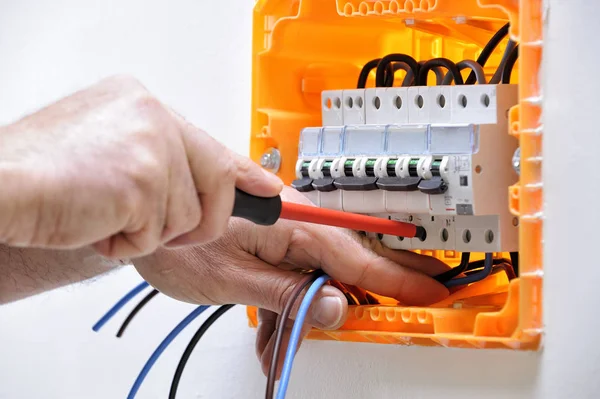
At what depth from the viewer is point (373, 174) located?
0.89 meters

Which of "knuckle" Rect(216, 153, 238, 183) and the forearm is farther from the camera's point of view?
the forearm

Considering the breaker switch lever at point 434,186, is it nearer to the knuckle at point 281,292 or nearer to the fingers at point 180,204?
the knuckle at point 281,292

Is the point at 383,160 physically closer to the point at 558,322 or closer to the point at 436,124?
the point at 436,124

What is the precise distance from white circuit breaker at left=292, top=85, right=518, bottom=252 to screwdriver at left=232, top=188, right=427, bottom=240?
0.02 metres

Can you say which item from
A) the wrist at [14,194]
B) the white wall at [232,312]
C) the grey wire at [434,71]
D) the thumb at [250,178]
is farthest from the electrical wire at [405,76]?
the wrist at [14,194]

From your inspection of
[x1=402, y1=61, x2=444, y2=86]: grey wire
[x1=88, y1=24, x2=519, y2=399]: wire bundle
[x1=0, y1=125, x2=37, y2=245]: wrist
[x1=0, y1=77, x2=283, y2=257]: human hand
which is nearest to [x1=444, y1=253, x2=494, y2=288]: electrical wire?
[x1=88, y1=24, x2=519, y2=399]: wire bundle

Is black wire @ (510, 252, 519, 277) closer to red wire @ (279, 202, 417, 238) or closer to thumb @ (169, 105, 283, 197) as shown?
red wire @ (279, 202, 417, 238)

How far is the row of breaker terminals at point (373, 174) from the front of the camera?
84cm

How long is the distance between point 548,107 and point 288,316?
1.04 feet

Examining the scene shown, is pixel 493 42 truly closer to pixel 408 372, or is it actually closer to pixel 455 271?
pixel 455 271

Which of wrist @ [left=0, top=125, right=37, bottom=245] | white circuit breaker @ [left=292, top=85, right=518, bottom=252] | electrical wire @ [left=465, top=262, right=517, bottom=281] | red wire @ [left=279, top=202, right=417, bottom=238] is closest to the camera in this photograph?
wrist @ [left=0, top=125, right=37, bottom=245]

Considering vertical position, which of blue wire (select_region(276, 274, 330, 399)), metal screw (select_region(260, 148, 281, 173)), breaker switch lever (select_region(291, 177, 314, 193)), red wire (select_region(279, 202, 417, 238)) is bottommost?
blue wire (select_region(276, 274, 330, 399))

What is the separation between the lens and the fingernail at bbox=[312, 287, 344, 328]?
842 millimetres

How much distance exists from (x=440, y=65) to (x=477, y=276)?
0.77ft
